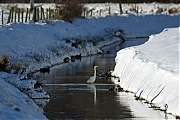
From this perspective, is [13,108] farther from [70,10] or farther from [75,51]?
[70,10]

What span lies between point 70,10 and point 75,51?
13735mm

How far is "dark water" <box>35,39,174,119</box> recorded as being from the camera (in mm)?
16656

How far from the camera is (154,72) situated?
1919cm

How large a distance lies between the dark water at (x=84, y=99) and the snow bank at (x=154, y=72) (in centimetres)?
44

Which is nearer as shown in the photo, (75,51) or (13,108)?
(13,108)

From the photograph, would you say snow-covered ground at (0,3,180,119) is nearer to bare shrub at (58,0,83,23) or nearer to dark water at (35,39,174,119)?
dark water at (35,39,174,119)

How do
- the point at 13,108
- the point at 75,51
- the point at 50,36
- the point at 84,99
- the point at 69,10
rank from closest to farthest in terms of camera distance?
the point at 13,108, the point at 84,99, the point at 75,51, the point at 50,36, the point at 69,10

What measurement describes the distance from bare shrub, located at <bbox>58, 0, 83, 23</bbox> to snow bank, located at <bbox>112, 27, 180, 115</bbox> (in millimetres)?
18760

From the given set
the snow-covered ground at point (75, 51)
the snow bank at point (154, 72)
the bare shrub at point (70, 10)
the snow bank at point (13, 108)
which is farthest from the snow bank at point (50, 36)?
the snow bank at point (13, 108)

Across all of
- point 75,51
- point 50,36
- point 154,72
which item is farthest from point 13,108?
point 50,36

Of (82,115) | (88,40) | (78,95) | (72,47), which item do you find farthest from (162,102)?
(88,40)

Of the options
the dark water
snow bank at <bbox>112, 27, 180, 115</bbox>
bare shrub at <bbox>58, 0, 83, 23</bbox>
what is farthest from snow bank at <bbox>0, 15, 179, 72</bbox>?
snow bank at <bbox>112, 27, 180, 115</bbox>

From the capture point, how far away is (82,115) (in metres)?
16.5

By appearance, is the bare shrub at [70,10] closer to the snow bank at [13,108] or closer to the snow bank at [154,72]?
the snow bank at [154,72]
